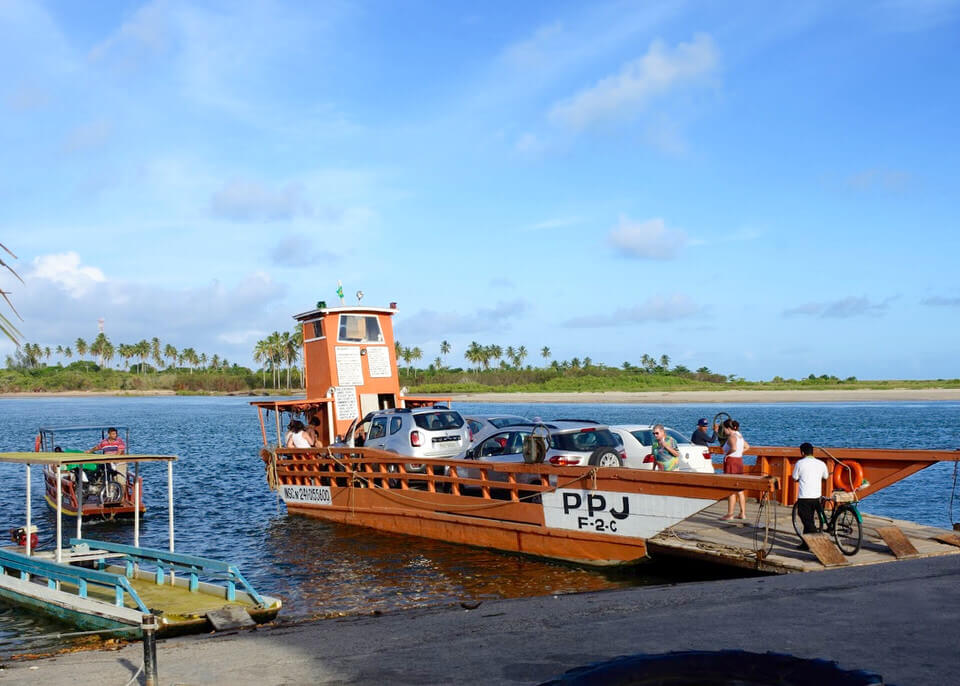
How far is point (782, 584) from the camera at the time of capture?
35.7ft

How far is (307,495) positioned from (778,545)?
11373 millimetres

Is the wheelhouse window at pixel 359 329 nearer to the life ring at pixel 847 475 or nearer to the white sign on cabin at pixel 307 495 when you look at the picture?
the white sign on cabin at pixel 307 495

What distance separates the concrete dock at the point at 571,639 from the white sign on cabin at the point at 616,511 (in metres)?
1.62

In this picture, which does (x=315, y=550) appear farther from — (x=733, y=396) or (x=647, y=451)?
(x=733, y=396)

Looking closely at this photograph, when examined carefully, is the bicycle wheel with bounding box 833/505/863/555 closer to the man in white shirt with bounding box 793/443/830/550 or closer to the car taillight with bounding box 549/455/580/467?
the man in white shirt with bounding box 793/443/830/550

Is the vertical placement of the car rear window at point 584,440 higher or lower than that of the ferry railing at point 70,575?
higher

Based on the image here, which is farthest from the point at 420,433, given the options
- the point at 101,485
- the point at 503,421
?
the point at 101,485

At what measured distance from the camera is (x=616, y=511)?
13.2 meters

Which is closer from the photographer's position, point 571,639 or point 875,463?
point 571,639

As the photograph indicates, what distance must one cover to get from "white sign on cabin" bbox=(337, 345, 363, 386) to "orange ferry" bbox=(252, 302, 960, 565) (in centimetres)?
3

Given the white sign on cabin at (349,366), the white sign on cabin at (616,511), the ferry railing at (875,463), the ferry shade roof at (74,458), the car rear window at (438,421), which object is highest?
the white sign on cabin at (349,366)

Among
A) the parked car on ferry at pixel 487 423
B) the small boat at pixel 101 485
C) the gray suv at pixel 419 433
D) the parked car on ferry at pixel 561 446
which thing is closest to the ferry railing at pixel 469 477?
the parked car on ferry at pixel 561 446

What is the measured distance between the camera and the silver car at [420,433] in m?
17.4

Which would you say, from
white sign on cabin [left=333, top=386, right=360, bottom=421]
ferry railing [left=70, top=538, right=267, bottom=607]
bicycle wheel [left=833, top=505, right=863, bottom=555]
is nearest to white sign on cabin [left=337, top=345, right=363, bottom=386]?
white sign on cabin [left=333, top=386, right=360, bottom=421]
